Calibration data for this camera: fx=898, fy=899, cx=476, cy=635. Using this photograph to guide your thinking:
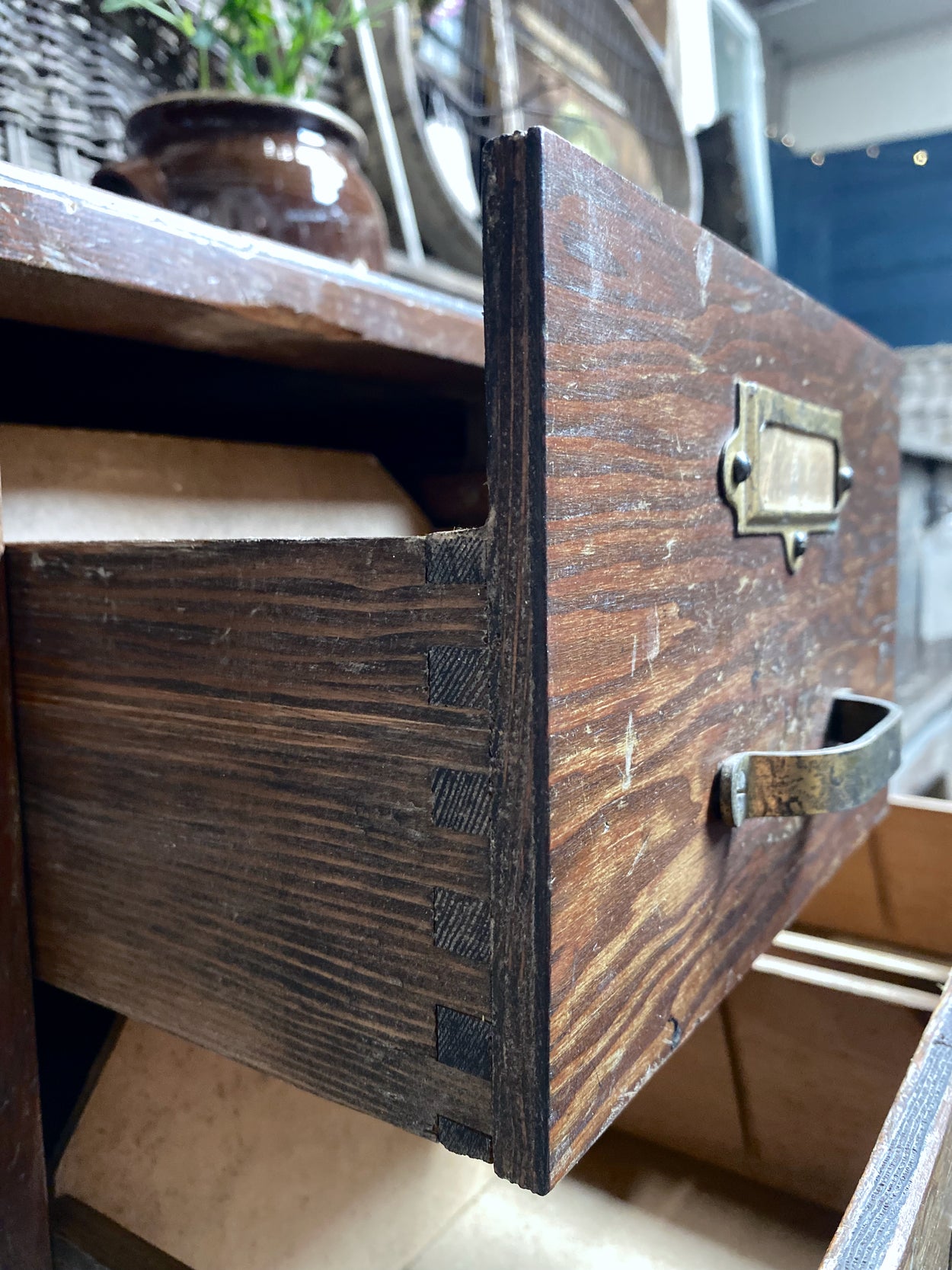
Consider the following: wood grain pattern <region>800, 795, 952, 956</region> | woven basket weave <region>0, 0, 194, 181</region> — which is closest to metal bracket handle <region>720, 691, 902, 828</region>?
wood grain pattern <region>800, 795, 952, 956</region>

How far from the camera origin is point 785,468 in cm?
46

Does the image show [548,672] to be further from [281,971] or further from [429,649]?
[281,971]

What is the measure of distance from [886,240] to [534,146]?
2270 millimetres

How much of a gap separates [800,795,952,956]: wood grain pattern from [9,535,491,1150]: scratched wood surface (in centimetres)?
69

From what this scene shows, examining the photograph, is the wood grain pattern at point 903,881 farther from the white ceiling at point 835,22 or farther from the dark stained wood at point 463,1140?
the white ceiling at point 835,22

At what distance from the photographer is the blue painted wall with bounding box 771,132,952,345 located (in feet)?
6.84

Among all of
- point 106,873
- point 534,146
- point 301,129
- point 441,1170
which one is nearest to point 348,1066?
point 106,873

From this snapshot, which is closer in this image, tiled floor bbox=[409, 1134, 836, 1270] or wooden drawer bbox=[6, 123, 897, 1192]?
wooden drawer bbox=[6, 123, 897, 1192]

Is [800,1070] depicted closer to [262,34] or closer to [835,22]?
[262,34]

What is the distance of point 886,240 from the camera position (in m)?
2.16

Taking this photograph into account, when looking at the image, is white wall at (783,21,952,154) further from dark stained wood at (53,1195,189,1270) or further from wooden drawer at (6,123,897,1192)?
dark stained wood at (53,1195,189,1270)

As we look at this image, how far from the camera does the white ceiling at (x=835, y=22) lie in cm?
239

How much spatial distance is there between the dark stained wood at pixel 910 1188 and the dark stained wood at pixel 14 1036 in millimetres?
375

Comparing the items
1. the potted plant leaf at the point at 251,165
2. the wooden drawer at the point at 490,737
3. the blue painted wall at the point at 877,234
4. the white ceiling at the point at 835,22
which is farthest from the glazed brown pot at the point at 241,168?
the white ceiling at the point at 835,22
